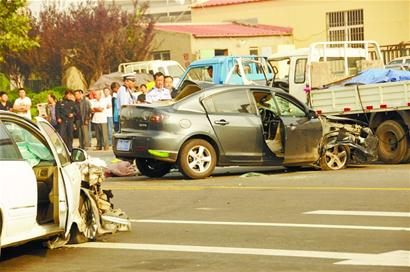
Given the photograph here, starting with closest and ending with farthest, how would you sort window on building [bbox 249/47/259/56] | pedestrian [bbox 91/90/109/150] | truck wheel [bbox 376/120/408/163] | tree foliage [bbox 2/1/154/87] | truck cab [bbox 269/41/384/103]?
truck wheel [bbox 376/120/408/163] < truck cab [bbox 269/41/384/103] < pedestrian [bbox 91/90/109/150] < tree foliage [bbox 2/1/154/87] < window on building [bbox 249/47/259/56]

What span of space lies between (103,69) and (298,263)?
34.7m

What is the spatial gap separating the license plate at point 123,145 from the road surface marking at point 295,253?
7.04 meters

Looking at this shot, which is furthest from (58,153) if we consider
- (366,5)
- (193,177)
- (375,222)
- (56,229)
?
(366,5)

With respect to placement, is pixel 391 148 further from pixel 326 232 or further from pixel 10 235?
pixel 10 235

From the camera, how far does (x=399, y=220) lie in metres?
12.0

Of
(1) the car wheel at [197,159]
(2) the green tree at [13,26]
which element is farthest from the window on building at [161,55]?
(1) the car wheel at [197,159]

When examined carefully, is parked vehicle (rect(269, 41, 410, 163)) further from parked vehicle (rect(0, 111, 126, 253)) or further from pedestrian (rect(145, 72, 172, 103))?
parked vehicle (rect(0, 111, 126, 253))

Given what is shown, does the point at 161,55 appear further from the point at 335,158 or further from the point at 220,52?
the point at 335,158

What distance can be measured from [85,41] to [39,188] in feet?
111

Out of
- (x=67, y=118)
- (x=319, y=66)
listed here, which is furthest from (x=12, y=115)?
(x=67, y=118)

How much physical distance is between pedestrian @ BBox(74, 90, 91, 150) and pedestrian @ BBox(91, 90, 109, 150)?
0.18 metres

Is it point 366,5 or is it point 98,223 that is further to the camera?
point 366,5

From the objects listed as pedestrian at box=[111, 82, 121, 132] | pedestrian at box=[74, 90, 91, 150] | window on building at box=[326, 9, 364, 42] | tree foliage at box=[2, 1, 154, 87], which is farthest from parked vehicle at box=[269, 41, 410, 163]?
window on building at box=[326, 9, 364, 42]

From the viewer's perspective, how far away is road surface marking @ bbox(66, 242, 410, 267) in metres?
9.30
